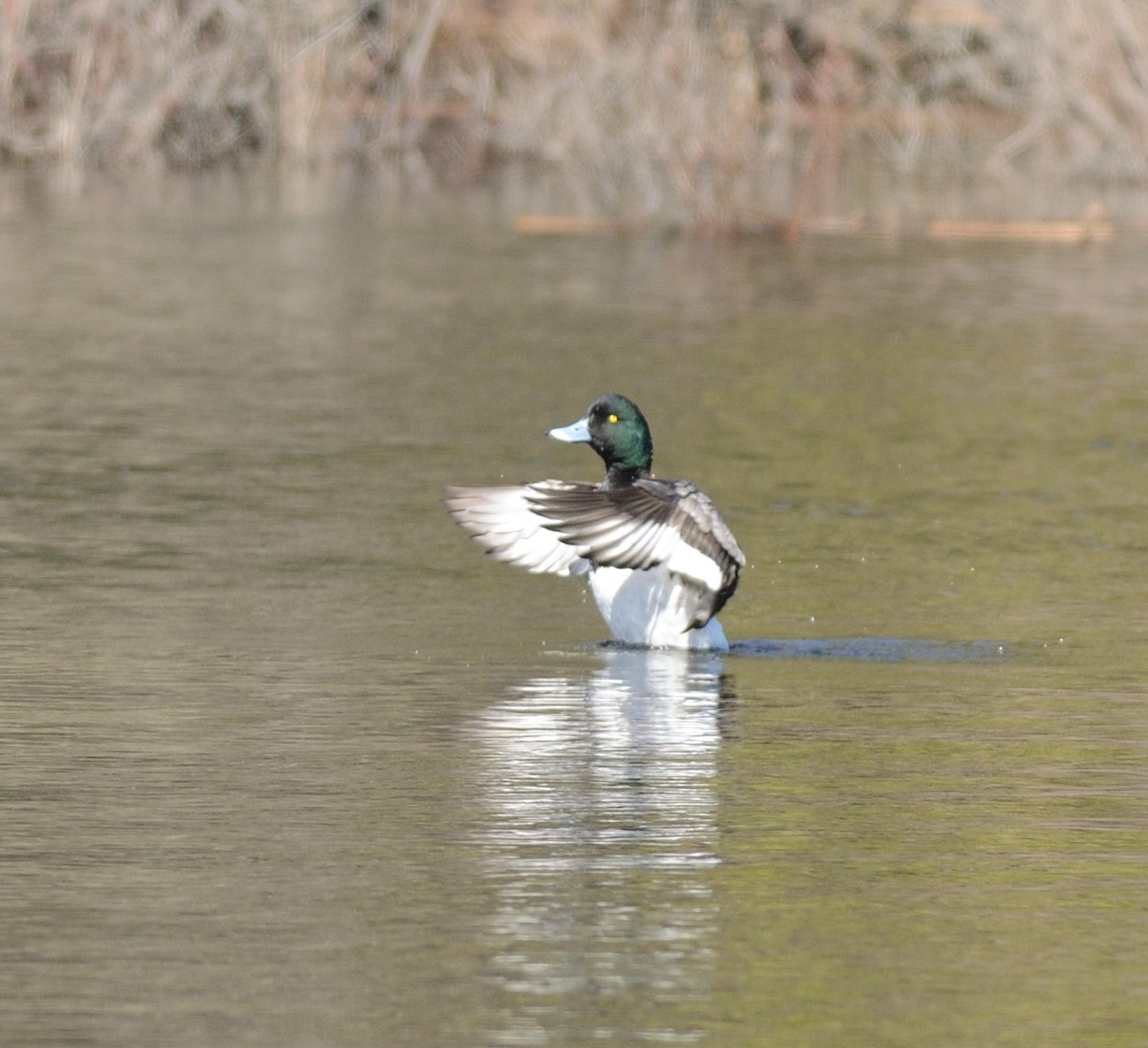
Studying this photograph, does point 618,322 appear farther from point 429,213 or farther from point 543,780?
point 543,780

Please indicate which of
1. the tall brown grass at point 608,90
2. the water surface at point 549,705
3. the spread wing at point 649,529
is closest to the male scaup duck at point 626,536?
the spread wing at point 649,529

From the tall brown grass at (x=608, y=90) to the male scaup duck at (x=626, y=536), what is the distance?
1486 cm

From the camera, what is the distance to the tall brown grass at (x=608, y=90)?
2580 centimetres

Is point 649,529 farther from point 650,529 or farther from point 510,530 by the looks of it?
point 510,530

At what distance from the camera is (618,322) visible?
57.1 ft

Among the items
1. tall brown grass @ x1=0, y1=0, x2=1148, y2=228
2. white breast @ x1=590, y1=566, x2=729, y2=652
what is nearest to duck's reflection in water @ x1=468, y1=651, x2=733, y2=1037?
white breast @ x1=590, y1=566, x2=729, y2=652

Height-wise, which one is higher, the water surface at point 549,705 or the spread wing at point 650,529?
the spread wing at point 650,529

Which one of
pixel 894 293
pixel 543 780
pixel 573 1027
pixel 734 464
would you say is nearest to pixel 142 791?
pixel 543 780

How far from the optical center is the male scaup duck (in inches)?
325

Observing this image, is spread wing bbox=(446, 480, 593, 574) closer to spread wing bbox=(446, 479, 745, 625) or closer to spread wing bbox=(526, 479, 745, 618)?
spread wing bbox=(446, 479, 745, 625)

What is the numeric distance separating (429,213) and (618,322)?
770cm

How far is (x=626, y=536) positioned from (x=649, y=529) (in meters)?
0.08

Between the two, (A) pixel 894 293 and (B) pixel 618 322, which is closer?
(B) pixel 618 322

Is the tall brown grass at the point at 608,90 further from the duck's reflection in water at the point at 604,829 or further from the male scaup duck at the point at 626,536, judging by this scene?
the duck's reflection in water at the point at 604,829
